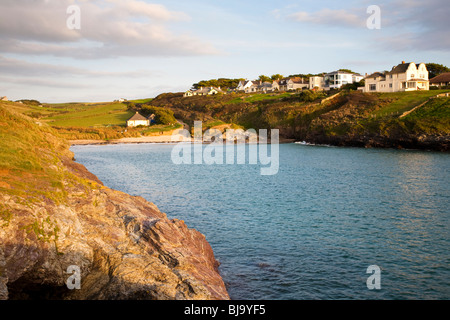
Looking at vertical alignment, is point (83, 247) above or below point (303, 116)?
below

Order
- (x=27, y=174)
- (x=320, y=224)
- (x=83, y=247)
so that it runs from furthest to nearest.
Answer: (x=320, y=224), (x=27, y=174), (x=83, y=247)

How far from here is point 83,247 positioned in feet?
46.4

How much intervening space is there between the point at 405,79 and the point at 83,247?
117 m

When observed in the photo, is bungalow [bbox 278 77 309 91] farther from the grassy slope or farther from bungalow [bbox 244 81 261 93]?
the grassy slope

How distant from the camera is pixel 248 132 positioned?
126 meters

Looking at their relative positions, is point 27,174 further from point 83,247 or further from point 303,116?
point 303,116

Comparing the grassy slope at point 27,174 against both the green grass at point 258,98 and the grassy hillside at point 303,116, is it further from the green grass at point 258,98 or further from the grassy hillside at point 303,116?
the green grass at point 258,98

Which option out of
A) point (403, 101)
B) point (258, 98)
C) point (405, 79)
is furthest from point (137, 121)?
point (405, 79)

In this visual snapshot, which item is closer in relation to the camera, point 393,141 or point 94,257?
point 94,257

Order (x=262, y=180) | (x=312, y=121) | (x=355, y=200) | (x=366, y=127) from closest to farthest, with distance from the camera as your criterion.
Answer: (x=355, y=200), (x=262, y=180), (x=366, y=127), (x=312, y=121)
